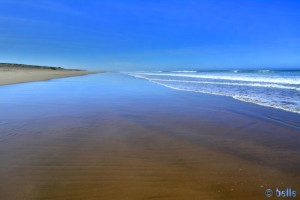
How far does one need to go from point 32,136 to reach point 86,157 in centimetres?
172

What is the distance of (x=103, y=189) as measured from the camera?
2.96 m

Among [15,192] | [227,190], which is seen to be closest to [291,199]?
[227,190]

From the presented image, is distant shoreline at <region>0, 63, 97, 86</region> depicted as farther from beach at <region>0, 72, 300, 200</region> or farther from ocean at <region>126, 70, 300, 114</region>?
beach at <region>0, 72, 300, 200</region>

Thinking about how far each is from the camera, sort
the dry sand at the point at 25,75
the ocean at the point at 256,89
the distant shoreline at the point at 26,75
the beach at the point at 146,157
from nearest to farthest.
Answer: the beach at the point at 146,157 → the ocean at the point at 256,89 → the distant shoreline at the point at 26,75 → the dry sand at the point at 25,75

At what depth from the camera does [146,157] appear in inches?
155

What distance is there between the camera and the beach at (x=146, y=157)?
295 cm

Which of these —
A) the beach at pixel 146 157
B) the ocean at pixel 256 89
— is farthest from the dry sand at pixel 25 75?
the beach at pixel 146 157

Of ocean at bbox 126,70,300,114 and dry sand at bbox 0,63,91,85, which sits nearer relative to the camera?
ocean at bbox 126,70,300,114

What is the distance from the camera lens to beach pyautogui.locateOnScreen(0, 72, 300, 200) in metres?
2.95

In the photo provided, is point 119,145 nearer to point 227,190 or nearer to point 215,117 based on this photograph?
point 227,190

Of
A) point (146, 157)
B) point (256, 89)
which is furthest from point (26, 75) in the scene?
point (146, 157)

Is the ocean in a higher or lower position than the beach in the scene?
higher

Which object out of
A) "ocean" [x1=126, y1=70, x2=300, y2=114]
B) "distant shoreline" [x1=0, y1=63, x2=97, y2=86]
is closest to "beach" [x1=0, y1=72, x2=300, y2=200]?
"ocean" [x1=126, y1=70, x2=300, y2=114]

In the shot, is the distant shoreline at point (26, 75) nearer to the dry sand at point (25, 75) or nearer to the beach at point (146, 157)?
the dry sand at point (25, 75)
